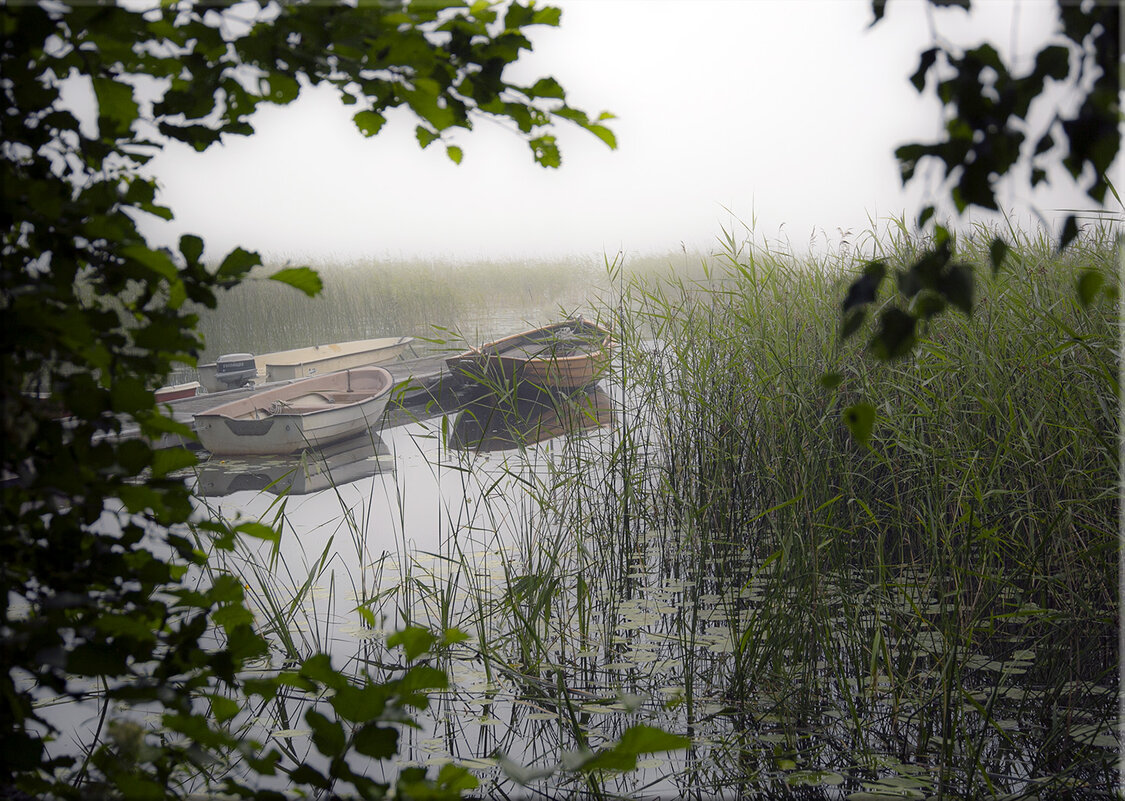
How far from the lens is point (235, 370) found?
6.78 metres

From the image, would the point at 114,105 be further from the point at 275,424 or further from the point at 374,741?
the point at 275,424

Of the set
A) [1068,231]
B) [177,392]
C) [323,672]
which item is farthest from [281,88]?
[177,392]

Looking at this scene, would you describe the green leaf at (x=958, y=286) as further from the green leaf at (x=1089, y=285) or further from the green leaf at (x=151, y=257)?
the green leaf at (x=151, y=257)

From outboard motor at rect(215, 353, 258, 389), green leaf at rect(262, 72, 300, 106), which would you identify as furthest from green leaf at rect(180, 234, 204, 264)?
outboard motor at rect(215, 353, 258, 389)

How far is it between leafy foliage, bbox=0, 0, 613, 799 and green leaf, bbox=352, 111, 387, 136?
10cm

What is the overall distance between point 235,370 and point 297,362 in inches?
26.6

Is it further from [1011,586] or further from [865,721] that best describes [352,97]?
[1011,586]

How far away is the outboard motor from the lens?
6758 millimetres

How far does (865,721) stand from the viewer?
1.56 metres

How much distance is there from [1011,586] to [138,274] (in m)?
1.89

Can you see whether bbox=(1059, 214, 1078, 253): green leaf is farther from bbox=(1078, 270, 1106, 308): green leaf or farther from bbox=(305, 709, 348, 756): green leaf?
bbox=(305, 709, 348, 756): green leaf

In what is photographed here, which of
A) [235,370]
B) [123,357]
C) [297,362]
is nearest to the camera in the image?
[123,357]

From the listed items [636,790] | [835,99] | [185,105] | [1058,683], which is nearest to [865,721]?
[1058,683]

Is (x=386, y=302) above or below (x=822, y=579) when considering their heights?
above
